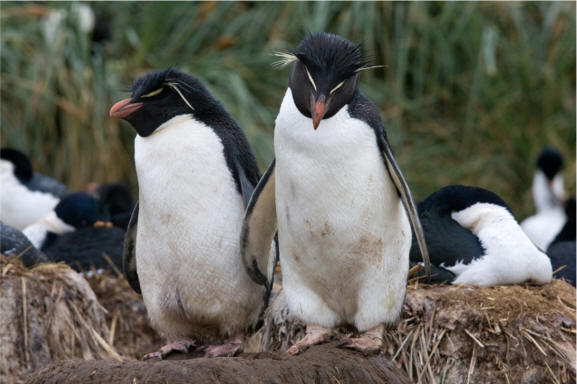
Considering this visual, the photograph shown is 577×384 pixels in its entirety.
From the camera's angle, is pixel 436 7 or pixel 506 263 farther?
pixel 436 7

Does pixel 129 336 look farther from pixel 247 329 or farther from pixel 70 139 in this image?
pixel 70 139

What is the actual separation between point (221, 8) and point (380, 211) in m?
6.06

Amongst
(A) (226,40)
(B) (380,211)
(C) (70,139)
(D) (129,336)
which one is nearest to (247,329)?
(B) (380,211)

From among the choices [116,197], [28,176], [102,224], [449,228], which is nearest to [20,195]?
[28,176]

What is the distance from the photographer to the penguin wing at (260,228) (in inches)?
146

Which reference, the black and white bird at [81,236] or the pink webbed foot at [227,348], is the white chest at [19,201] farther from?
the pink webbed foot at [227,348]

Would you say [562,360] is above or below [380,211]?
below

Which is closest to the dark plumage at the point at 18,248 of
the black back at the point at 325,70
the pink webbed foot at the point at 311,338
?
the pink webbed foot at the point at 311,338

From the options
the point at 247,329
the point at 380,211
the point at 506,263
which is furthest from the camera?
the point at 506,263

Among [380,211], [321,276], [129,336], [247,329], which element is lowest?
[129,336]

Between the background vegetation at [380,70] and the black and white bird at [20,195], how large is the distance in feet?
3.10

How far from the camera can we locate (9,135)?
837cm

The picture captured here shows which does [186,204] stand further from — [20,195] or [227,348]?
[20,195]

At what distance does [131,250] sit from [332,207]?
1064mm
